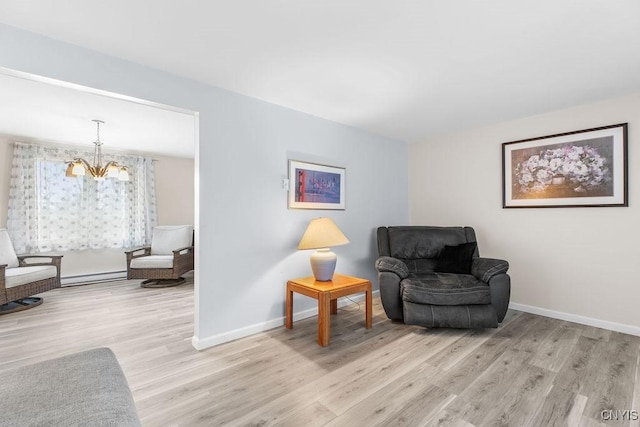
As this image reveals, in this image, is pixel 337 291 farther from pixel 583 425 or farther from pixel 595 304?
pixel 595 304

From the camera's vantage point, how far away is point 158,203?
213 inches

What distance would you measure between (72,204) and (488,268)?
583 cm

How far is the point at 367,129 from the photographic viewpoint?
373cm

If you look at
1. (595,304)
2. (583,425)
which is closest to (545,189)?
(595,304)

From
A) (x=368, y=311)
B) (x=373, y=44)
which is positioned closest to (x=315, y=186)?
(x=368, y=311)

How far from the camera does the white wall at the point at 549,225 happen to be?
270 centimetres

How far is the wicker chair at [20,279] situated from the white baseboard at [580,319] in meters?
A: 5.61

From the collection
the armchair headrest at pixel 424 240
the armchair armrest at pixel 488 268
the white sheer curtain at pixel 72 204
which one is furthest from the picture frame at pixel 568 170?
the white sheer curtain at pixel 72 204

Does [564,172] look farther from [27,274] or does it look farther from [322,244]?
[27,274]

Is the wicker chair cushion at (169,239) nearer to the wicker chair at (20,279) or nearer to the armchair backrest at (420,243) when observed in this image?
the wicker chair at (20,279)

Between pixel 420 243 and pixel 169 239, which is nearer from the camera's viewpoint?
pixel 420 243

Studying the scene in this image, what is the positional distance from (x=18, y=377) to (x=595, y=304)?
4.19m

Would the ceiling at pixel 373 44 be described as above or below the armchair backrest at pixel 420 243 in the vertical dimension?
above

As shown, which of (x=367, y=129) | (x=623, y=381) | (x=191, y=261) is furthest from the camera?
(x=191, y=261)
